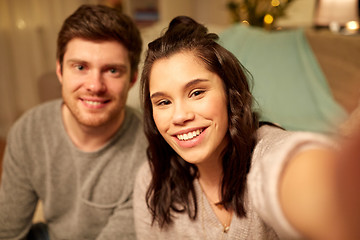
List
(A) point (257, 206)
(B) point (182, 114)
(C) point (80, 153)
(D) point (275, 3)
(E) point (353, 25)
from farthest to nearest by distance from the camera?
1. (D) point (275, 3)
2. (E) point (353, 25)
3. (C) point (80, 153)
4. (B) point (182, 114)
5. (A) point (257, 206)

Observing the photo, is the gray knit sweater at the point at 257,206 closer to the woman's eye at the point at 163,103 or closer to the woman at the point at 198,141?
the woman at the point at 198,141

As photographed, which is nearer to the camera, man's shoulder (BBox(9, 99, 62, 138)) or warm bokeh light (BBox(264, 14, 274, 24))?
man's shoulder (BBox(9, 99, 62, 138))

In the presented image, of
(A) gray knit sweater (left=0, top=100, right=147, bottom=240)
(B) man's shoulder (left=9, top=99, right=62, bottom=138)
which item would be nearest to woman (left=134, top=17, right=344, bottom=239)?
(A) gray knit sweater (left=0, top=100, right=147, bottom=240)

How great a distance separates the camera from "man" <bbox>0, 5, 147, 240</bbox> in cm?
110

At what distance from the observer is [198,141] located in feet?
2.47

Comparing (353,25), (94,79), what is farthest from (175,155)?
(353,25)

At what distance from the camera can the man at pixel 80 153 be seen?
110 centimetres

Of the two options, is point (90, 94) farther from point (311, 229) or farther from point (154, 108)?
point (311, 229)

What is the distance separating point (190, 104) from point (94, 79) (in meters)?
0.47

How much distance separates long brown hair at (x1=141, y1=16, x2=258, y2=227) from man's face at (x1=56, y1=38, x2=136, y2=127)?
249mm

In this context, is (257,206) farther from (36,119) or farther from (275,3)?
(275,3)

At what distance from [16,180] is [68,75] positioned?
461 millimetres

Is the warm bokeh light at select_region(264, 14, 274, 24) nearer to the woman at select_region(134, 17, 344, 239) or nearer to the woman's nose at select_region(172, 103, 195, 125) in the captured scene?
the woman at select_region(134, 17, 344, 239)

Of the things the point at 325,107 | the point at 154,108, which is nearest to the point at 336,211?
the point at 154,108
